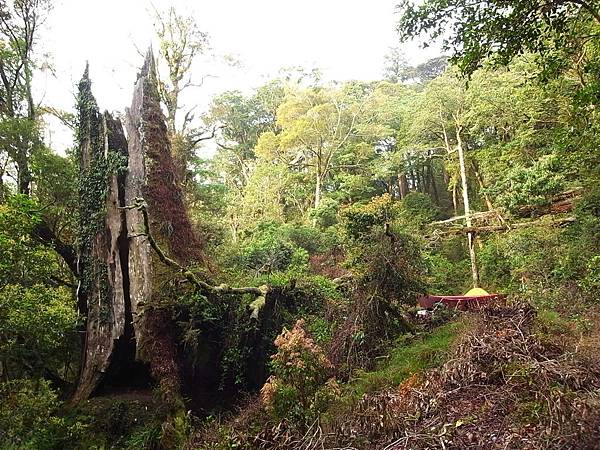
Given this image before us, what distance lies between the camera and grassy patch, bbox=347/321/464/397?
289 inches

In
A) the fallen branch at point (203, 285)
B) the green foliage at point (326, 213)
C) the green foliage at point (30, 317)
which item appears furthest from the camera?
the green foliage at point (326, 213)

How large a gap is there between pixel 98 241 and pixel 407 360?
291 inches

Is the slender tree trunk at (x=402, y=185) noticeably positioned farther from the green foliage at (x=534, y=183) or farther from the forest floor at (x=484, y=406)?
the forest floor at (x=484, y=406)

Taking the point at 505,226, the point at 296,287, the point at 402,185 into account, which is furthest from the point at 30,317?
the point at 402,185

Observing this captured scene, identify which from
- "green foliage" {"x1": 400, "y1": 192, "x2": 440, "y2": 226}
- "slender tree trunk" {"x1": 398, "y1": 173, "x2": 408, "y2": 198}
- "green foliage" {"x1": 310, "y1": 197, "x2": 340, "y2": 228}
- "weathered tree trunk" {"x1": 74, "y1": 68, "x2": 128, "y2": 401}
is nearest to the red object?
"weathered tree trunk" {"x1": 74, "y1": 68, "x2": 128, "y2": 401}

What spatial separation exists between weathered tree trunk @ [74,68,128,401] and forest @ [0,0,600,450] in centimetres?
5

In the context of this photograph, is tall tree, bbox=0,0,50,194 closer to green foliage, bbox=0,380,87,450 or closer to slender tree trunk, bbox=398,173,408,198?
green foliage, bbox=0,380,87,450

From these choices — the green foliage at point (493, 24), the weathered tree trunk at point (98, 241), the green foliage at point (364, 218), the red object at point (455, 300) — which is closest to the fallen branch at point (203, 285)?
the weathered tree trunk at point (98, 241)

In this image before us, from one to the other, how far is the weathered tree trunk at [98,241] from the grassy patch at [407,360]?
5.48 metres

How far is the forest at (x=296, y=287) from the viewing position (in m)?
5.40

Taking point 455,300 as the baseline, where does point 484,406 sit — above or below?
below

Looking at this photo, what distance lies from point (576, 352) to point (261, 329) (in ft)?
21.2

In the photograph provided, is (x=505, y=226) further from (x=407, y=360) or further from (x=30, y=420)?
(x=30, y=420)

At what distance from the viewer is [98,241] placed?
11000mm
